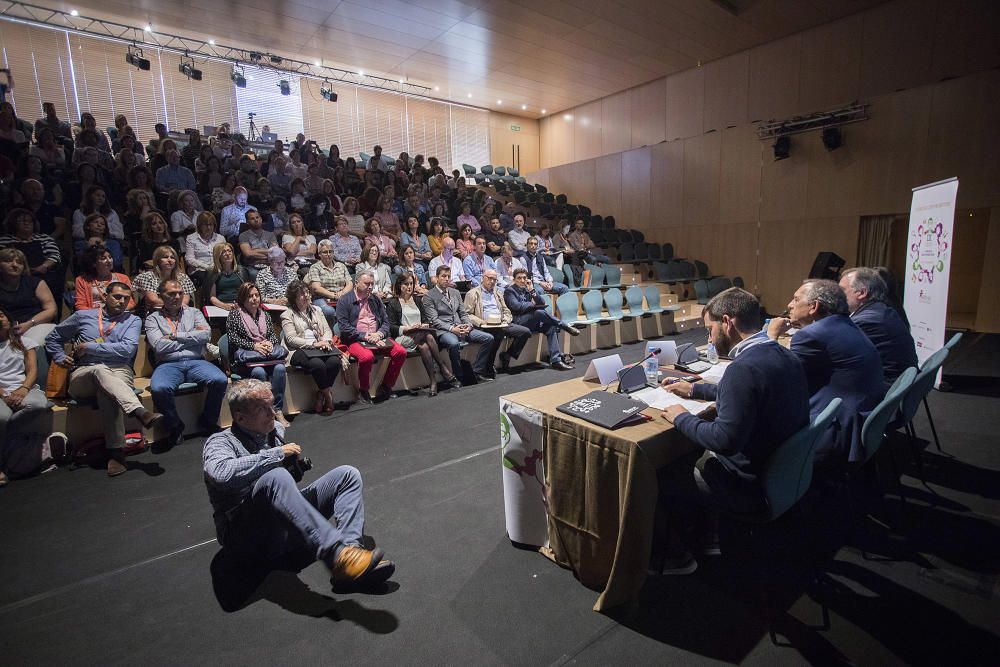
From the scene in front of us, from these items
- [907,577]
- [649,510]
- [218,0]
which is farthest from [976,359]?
[218,0]

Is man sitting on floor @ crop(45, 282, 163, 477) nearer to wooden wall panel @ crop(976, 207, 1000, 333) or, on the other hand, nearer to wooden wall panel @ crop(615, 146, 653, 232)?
wooden wall panel @ crop(976, 207, 1000, 333)

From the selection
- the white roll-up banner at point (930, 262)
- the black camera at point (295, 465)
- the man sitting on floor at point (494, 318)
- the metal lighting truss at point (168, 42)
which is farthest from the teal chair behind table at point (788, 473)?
the metal lighting truss at point (168, 42)

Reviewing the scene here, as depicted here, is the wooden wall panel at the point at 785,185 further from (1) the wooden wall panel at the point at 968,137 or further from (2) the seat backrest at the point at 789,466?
A: (2) the seat backrest at the point at 789,466

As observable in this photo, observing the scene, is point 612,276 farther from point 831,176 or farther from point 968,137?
point 968,137

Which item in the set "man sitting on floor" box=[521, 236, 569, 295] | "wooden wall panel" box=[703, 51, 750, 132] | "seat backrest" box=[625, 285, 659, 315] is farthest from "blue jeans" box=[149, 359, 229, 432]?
"wooden wall panel" box=[703, 51, 750, 132]

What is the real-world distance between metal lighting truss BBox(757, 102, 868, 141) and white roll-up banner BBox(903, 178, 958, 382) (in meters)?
4.45

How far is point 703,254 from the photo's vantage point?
33.6 ft

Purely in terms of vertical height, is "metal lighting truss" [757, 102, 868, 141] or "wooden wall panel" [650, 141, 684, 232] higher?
"metal lighting truss" [757, 102, 868, 141]

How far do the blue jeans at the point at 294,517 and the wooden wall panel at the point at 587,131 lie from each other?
41.2 ft

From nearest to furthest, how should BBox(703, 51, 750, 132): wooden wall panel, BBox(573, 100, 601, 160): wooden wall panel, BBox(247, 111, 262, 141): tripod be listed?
BBox(703, 51, 750, 132): wooden wall panel
BBox(247, 111, 262, 141): tripod
BBox(573, 100, 601, 160): wooden wall panel

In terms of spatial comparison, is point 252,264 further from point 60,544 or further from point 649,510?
point 649,510

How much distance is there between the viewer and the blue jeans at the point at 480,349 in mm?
4910

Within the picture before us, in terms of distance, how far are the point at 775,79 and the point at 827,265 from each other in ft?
12.9

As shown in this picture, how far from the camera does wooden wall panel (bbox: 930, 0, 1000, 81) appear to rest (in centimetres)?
692
